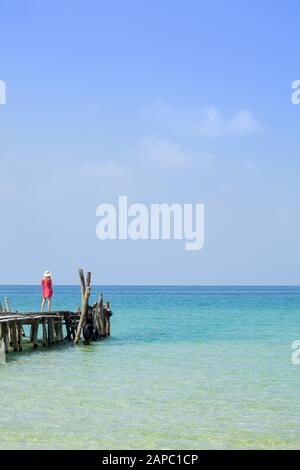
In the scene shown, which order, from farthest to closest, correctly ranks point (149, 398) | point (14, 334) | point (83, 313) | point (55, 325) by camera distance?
point (55, 325)
point (83, 313)
point (14, 334)
point (149, 398)

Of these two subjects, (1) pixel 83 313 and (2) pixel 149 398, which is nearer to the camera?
(2) pixel 149 398

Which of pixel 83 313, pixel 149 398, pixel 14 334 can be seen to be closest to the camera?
pixel 149 398

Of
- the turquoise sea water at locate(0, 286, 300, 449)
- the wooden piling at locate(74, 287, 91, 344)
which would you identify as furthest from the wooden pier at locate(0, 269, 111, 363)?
the turquoise sea water at locate(0, 286, 300, 449)

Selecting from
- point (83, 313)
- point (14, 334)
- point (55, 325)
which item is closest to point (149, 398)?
point (14, 334)

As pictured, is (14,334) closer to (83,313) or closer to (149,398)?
(83,313)

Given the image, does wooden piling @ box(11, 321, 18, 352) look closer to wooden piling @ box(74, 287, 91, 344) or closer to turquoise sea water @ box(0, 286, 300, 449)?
turquoise sea water @ box(0, 286, 300, 449)

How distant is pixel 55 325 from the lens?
30.2 meters

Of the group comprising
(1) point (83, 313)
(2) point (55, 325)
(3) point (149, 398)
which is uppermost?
(1) point (83, 313)

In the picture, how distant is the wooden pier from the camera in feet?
83.3

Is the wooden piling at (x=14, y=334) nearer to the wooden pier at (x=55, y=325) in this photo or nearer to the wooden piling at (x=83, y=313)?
the wooden pier at (x=55, y=325)

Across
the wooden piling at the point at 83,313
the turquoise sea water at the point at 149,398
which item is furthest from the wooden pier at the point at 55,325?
the turquoise sea water at the point at 149,398
